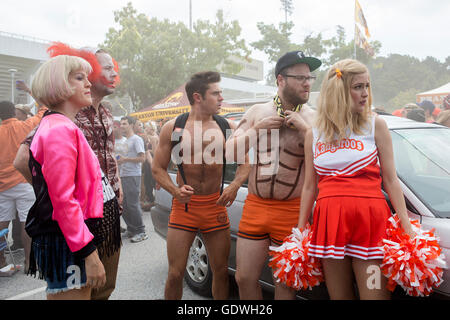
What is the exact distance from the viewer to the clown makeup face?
263 centimetres

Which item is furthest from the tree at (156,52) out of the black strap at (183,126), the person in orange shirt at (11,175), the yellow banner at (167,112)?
the black strap at (183,126)

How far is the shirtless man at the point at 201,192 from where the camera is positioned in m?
2.94

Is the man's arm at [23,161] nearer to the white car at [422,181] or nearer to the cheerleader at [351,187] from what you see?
the white car at [422,181]

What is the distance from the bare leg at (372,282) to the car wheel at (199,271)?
1989 millimetres

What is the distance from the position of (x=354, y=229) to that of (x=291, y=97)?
1.12m

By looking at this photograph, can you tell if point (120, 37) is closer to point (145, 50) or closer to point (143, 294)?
point (145, 50)

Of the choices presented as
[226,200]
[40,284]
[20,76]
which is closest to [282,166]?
[226,200]

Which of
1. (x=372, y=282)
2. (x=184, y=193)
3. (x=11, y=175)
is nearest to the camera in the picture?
(x=372, y=282)

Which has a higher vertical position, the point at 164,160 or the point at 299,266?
the point at 164,160

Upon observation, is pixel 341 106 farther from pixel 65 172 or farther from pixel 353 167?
pixel 65 172

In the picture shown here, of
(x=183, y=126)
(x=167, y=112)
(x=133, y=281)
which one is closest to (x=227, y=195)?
(x=183, y=126)

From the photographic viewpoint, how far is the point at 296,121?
254 centimetres

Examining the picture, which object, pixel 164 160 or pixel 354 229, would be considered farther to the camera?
pixel 164 160
